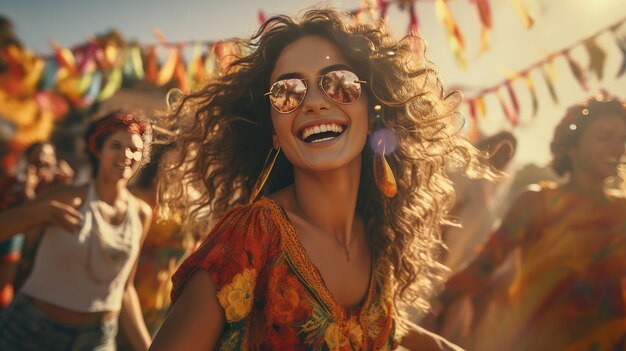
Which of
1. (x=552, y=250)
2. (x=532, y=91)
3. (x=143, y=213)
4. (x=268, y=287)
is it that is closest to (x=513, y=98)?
(x=532, y=91)

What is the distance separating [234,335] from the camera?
1.50 metres

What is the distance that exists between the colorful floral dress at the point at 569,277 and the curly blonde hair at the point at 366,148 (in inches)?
41.2

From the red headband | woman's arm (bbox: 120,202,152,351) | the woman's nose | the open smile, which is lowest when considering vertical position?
woman's arm (bbox: 120,202,152,351)

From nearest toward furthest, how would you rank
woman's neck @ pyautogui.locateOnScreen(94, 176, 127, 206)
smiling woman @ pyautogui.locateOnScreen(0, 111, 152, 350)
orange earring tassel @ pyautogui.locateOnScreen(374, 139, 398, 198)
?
orange earring tassel @ pyautogui.locateOnScreen(374, 139, 398, 198) → smiling woman @ pyautogui.locateOnScreen(0, 111, 152, 350) → woman's neck @ pyautogui.locateOnScreen(94, 176, 127, 206)

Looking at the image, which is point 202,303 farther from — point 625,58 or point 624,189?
point 625,58

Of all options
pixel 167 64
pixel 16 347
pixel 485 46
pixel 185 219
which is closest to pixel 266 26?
pixel 185 219

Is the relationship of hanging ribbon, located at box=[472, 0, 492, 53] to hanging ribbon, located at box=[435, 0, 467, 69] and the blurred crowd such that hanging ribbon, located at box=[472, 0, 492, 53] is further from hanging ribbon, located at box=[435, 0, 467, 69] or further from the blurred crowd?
the blurred crowd

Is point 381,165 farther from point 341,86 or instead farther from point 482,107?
point 482,107

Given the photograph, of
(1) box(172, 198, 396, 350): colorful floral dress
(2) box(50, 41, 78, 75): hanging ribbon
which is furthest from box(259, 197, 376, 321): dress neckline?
(2) box(50, 41, 78, 75): hanging ribbon

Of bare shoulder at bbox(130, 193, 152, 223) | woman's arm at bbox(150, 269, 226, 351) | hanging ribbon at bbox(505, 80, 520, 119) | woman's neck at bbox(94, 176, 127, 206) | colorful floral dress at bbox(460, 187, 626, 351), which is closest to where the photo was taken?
woman's arm at bbox(150, 269, 226, 351)

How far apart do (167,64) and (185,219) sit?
5108 mm

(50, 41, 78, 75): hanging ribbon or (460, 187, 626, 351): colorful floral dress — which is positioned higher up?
(50, 41, 78, 75): hanging ribbon

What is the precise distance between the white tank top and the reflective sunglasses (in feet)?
5.23

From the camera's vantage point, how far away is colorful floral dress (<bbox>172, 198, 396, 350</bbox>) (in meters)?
1.50
